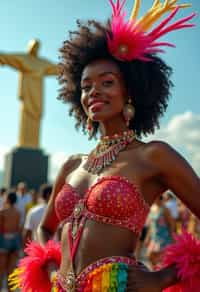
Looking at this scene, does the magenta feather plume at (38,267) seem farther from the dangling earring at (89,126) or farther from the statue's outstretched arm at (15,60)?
the statue's outstretched arm at (15,60)

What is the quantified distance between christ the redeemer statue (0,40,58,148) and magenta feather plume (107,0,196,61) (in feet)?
45.1

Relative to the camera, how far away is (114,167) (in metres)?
1.80

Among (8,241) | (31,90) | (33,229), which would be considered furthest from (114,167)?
(31,90)

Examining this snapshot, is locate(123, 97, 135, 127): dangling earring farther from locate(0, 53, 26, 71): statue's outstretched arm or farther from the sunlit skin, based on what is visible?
locate(0, 53, 26, 71): statue's outstretched arm

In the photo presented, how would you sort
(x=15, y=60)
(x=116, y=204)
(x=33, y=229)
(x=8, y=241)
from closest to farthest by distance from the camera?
(x=116, y=204) → (x=33, y=229) → (x=8, y=241) → (x=15, y=60)

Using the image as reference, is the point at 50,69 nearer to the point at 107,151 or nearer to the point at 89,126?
the point at 89,126

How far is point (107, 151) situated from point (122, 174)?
9.1 inches

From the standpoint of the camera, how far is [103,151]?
196 cm

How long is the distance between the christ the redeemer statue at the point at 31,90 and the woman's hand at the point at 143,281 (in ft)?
47.0

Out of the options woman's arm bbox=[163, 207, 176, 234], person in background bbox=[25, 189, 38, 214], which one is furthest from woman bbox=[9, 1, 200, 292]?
person in background bbox=[25, 189, 38, 214]

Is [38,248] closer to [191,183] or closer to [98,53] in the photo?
[191,183]

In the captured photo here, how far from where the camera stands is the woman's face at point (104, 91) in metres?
1.84

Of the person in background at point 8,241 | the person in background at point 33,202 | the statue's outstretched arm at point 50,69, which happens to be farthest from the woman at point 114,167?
the statue's outstretched arm at point 50,69

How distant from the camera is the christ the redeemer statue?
15484 mm
